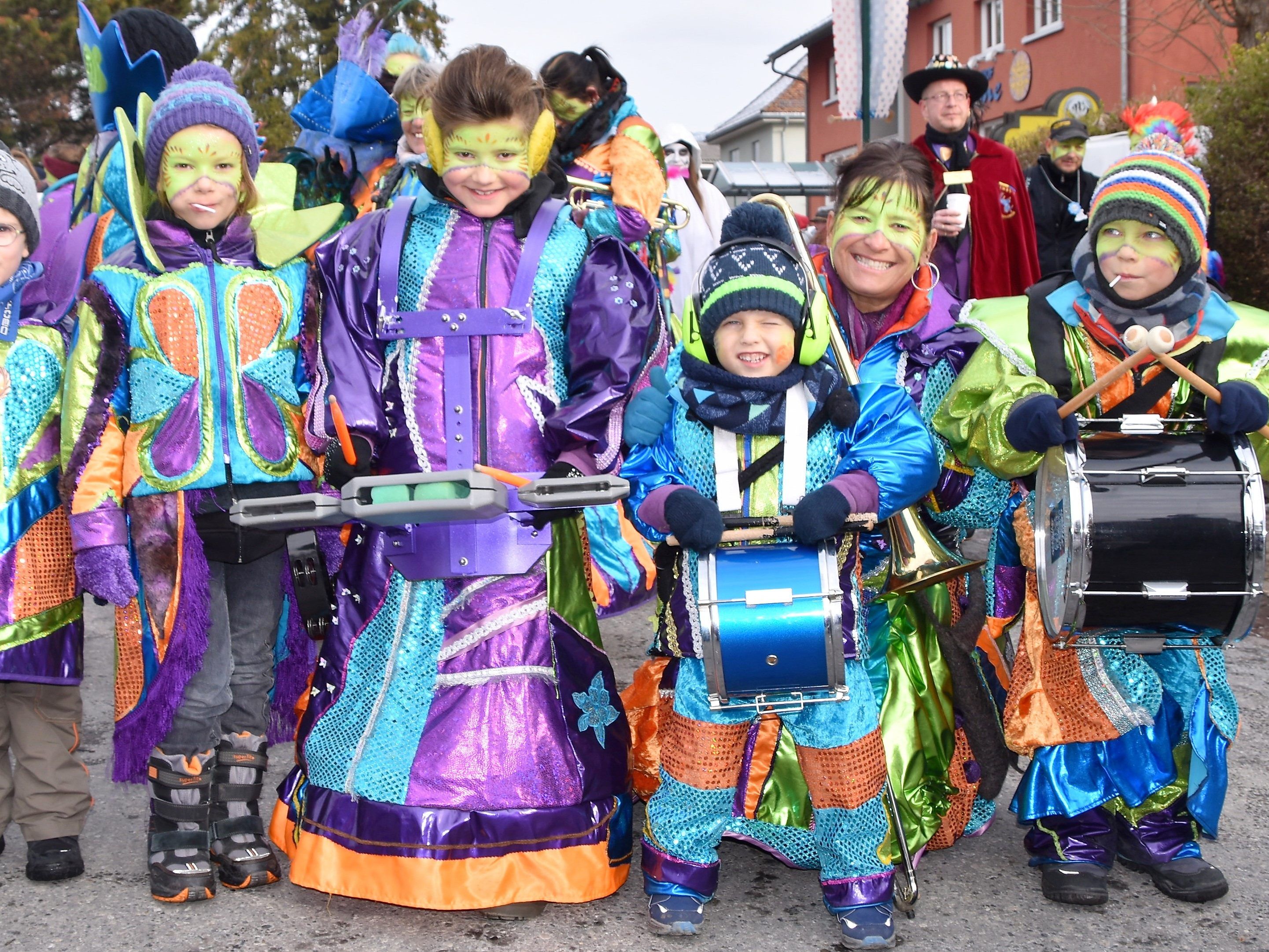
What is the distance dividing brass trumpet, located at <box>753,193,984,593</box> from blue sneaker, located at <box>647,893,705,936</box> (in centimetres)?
94

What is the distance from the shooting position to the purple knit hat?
325cm

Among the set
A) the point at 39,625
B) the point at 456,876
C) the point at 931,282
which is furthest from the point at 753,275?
the point at 39,625

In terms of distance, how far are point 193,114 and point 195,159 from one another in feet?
0.36

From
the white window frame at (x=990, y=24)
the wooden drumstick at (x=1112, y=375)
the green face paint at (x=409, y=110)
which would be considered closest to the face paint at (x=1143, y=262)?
the wooden drumstick at (x=1112, y=375)

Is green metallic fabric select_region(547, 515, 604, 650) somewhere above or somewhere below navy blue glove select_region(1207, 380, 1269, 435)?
below

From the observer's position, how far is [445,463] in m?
3.19

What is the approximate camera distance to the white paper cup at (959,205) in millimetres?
4969

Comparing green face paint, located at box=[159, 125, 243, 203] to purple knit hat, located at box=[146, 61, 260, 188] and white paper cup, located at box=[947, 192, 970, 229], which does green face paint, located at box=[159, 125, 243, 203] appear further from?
white paper cup, located at box=[947, 192, 970, 229]

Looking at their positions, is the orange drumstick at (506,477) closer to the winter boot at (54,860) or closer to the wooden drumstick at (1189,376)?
the wooden drumstick at (1189,376)

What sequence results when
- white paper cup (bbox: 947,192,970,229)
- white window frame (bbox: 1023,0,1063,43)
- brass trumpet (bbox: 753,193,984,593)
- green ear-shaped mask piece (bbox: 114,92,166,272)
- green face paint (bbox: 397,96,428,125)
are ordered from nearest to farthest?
brass trumpet (bbox: 753,193,984,593) < green ear-shaped mask piece (bbox: 114,92,166,272) < white paper cup (bbox: 947,192,970,229) < green face paint (bbox: 397,96,428,125) < white window frame (bbox: 1023,0,1063,43)

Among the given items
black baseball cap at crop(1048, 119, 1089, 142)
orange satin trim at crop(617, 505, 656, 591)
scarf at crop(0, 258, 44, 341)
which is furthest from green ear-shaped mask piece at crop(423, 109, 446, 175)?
Answer: black baseball cap at crop(1048, 119, 1089, 142)

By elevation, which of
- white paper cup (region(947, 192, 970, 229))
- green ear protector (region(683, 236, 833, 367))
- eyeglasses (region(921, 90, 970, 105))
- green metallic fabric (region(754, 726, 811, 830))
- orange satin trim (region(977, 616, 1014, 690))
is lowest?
green metallic fabric (region(754, 726, 811, 830))

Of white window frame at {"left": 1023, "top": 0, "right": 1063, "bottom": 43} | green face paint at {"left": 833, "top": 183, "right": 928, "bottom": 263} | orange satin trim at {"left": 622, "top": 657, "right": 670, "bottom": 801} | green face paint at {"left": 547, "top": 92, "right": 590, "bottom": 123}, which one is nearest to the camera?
green face paint at {"left": 833, "top": 183, "right": 928, "bottom": 263}

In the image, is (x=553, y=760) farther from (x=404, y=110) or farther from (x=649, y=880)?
(x=404, y=110)
